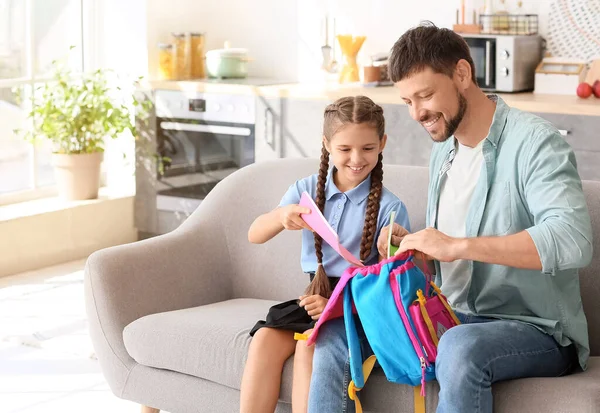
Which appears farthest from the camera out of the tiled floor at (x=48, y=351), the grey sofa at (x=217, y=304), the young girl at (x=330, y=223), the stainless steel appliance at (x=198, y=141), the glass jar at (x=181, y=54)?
the glass jar at (x=181, y=54)

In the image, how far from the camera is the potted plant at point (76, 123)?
531cm

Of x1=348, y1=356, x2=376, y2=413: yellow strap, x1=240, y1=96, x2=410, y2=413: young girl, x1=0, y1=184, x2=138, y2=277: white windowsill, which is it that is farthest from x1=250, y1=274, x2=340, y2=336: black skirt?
x1=0, y1=184, x2=138, y2=277: white windowsill

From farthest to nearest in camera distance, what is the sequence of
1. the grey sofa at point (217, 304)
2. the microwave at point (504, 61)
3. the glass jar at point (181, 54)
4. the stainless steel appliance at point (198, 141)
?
the glass jar at point (181, 54)
the stainless steel appliance at point (198, 141)
the microwave at point (504, 61)
the grey sofa at point (217, 304)

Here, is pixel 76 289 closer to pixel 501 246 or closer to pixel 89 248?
pixel 89 248

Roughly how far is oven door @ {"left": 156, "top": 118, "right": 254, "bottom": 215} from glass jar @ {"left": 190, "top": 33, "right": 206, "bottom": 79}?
0.45m

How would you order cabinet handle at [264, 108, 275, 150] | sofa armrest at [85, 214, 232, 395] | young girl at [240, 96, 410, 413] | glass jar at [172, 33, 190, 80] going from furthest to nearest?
glass jar at [172, 33, 190, 80] → cabinet handle at [264, 108, 275, 150] → sofa armrest at [85, 214, 232, 395] → young girl at [240, 96, 410, 413]

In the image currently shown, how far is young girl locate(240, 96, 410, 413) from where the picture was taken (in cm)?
252

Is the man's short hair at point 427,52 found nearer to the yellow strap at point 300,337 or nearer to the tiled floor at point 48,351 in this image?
the yellow strap at point 300,337

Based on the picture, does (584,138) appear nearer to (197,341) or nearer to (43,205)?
(197,341)

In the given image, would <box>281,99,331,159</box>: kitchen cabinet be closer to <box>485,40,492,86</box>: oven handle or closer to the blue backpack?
<box>485,40,492,86</box>: oven handle

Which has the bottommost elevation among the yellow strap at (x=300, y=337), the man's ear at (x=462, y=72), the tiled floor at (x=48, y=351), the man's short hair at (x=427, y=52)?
the tiled floor at (x=48, y=351)

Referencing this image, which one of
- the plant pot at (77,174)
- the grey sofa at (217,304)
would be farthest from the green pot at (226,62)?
the grey sofa at (217,304)

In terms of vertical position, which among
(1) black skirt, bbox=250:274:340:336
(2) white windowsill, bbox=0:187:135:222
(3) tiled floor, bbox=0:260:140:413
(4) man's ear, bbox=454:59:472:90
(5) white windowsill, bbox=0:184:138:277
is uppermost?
(4) man's ear, bbox=454:59:472:90

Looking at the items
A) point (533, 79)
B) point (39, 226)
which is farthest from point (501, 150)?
point (39, 226)
